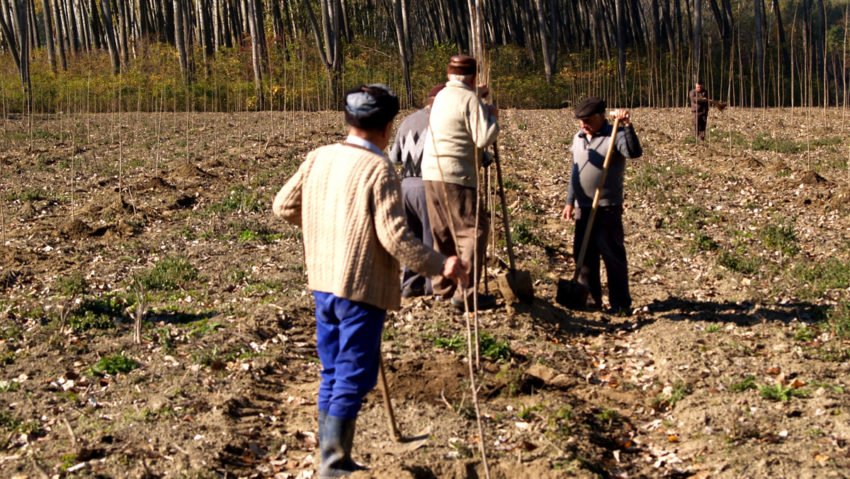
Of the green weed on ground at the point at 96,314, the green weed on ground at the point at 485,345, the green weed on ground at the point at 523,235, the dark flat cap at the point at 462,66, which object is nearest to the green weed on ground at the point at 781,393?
the green weed on ground at the point at 485,345

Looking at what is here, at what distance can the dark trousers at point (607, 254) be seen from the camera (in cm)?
779

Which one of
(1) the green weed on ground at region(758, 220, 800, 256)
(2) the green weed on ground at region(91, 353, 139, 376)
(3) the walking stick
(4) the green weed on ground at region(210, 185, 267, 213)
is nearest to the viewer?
(3) the walking stick

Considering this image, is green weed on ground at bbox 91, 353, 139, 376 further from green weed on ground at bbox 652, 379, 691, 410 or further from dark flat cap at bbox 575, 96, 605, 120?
dark flat cap at bbox 575, 96, 605, 120

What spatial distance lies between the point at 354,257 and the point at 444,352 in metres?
2.80

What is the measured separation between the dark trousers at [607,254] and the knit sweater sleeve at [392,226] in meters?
3.96

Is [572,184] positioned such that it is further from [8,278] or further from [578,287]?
[8,278]

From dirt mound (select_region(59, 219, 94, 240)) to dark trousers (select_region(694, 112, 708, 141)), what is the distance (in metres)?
15.1

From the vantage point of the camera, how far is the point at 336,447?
4.23 meters

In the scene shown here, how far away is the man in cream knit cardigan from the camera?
4125 mm

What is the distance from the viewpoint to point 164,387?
617 cm

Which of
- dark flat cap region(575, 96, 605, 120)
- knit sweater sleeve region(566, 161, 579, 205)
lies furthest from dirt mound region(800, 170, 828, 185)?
dark flat cap region(575, 96, 605, 120)

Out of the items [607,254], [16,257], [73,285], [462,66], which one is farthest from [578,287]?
[16,257]

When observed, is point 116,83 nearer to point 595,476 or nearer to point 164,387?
point 164,387

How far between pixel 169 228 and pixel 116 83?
24210mm
